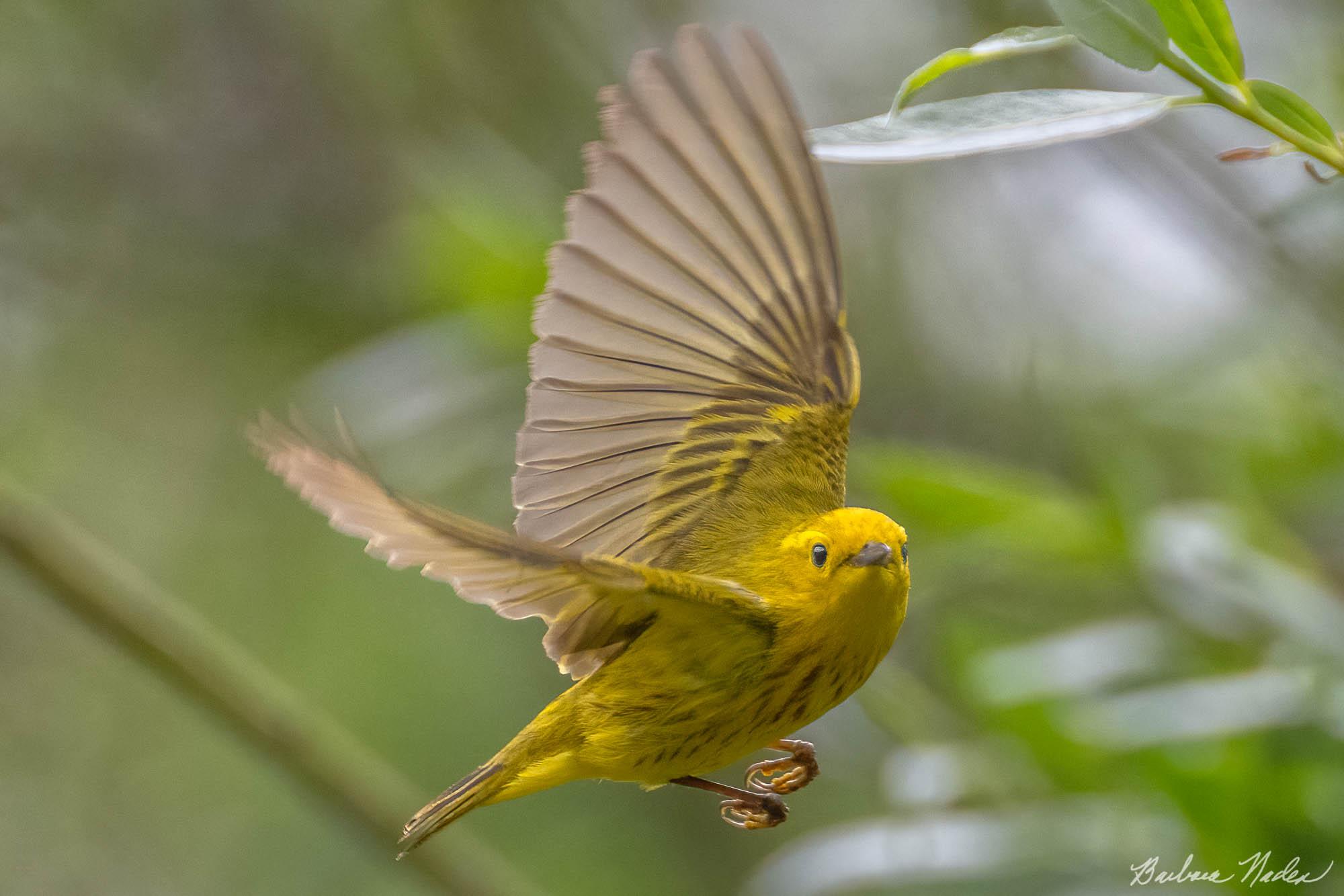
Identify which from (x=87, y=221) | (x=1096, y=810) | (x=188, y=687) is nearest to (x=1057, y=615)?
(x=1096, y=810)

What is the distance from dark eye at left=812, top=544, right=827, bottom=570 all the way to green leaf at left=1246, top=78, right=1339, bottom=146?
69cm

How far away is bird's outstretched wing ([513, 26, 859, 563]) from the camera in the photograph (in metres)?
1.43

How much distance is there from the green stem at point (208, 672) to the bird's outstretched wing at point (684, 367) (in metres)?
0.73

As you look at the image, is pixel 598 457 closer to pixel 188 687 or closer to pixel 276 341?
pixel 188 687

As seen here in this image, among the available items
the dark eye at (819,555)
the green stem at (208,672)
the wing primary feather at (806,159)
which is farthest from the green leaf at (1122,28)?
the green stem at (208,672)

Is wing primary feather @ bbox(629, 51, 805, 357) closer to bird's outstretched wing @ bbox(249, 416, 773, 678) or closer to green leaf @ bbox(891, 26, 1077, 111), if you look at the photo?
green leaf @ bbox(891, 26, 1077, 111)

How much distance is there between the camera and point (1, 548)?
1.93 metres

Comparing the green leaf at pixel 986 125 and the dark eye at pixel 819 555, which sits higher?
the green leaf at pixel 986 125

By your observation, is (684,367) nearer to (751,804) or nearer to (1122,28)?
(751,804)

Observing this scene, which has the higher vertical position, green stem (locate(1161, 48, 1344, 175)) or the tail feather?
green stem (locate(1161, 48, 1344, 175))

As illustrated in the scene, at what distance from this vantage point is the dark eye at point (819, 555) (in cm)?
150

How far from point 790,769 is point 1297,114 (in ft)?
3.23
